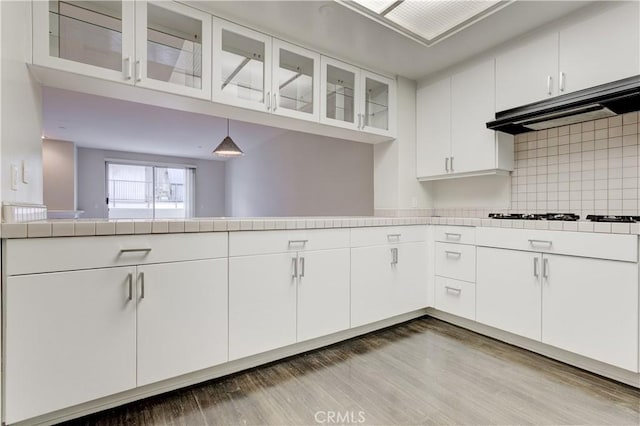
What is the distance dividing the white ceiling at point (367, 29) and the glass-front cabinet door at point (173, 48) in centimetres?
13

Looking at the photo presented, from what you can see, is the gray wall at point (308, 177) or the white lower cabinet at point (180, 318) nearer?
the white lower cabinet at point (180, 318)

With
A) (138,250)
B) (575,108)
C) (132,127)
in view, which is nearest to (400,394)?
(138,250)

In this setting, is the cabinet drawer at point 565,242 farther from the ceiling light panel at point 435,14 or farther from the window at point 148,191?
the window at point 148,191

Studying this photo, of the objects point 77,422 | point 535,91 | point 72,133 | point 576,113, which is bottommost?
point 77,422

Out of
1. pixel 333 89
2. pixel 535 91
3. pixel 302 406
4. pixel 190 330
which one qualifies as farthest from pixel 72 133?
pixel 535 91

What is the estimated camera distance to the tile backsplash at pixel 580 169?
6.77 ft

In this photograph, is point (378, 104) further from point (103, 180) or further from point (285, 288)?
point (103, 180)

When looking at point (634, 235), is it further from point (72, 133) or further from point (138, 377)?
point (72, 133)

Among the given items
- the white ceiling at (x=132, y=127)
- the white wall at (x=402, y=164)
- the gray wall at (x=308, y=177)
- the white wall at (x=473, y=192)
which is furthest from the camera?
the white ceiling at (x=132, y=127)

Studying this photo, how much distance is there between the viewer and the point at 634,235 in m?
1.61

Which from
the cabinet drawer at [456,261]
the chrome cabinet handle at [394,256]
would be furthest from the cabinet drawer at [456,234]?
the chrome cabinet handle at [394,256]

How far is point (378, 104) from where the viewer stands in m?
2.92

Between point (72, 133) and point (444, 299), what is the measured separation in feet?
23.5

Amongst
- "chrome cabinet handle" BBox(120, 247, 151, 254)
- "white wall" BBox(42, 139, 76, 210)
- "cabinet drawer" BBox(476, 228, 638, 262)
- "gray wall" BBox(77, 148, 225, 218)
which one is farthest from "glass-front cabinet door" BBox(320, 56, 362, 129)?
"gray wall" BBox(77, 148, 225, 218)
